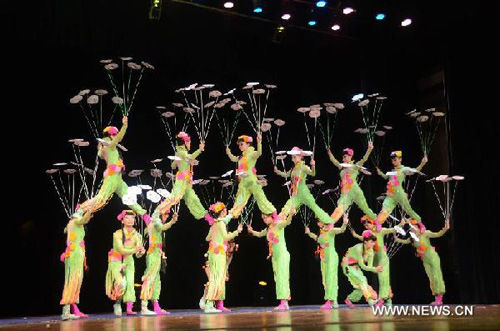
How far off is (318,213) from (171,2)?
157 inches

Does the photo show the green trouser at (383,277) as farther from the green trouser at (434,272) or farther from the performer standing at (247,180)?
the performer standing at (247,180)

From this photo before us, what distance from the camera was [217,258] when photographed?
345 inches

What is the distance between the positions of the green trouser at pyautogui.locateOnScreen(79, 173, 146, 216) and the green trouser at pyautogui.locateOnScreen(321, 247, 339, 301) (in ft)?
9.50

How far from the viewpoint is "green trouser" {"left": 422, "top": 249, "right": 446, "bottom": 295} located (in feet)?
33.1

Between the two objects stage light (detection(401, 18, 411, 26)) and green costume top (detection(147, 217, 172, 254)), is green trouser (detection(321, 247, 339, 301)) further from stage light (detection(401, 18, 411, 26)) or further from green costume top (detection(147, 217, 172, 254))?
stage light (detection(401, 18, 411, 26))

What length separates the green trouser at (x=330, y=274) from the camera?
966 cm

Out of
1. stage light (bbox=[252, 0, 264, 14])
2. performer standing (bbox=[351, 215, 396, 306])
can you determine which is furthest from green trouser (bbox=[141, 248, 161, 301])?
stage light (bbox=[252, 0, 264, 14])

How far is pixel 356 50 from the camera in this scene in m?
12.1

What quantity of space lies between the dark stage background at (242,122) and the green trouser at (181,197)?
57.7 inches

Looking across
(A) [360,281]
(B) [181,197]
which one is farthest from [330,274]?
(B) [181,197]

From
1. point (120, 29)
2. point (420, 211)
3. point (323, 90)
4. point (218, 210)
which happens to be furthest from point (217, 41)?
point (420, 211)

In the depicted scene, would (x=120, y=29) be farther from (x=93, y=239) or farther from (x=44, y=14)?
(x=93, y=239)

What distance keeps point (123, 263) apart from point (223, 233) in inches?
54.0

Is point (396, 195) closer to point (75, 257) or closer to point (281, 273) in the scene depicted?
point (281, 273)
